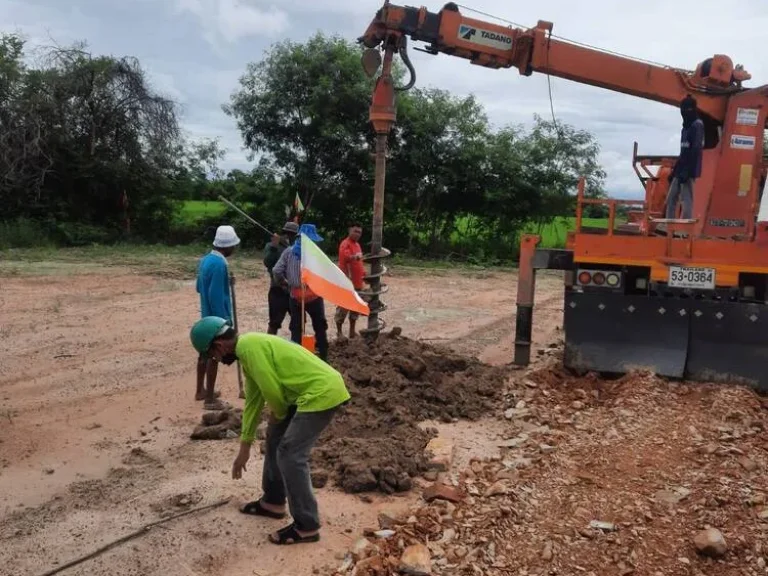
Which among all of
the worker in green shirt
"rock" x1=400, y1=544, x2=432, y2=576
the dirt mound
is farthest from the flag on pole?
"rock" x1=400, y1=544, x2=432, y2=576

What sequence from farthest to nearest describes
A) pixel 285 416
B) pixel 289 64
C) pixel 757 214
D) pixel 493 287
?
pixel 289 64 < pixel 493 287 < pixel 757 214 < pixel 285 416

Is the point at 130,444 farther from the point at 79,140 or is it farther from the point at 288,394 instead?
the point at 79,140

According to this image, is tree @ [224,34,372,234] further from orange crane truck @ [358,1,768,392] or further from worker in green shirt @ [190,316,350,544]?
worker in green shirt @ [190,316,350,544]

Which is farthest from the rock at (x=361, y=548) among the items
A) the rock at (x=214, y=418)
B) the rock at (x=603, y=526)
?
the rock at (x=214, y=418)

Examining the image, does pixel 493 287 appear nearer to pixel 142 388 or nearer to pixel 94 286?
pixel 94 286

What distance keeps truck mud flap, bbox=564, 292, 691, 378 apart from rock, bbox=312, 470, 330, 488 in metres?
3.49

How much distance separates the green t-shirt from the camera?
4160 millimetres

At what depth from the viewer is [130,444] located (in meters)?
6.08

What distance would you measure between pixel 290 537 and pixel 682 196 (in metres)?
5.55

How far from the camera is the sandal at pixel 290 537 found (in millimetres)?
4340

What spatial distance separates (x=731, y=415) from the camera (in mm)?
6531

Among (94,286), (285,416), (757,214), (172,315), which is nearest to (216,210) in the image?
(94,286)

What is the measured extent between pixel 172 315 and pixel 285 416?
25.7ft

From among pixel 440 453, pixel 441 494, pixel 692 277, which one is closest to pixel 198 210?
pixel 692 277
